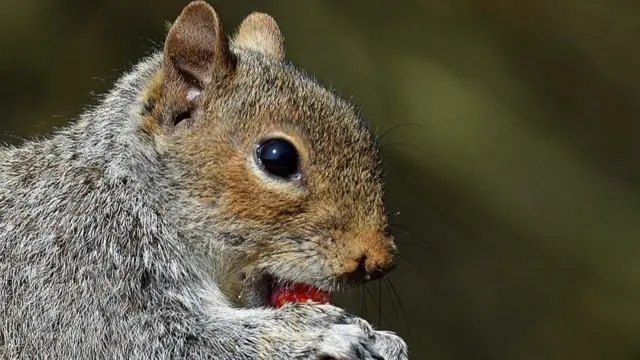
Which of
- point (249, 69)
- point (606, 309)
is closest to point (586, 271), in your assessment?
point (606, 309)

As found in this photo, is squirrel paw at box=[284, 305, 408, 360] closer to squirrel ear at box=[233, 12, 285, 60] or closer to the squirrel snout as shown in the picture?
the squirrel snout

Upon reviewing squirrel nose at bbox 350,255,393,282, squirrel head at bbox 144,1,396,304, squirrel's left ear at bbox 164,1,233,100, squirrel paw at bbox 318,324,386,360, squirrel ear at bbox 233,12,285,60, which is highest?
squirrel ear at bbox 233,12,285,60

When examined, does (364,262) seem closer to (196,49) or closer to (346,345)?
(346,345)

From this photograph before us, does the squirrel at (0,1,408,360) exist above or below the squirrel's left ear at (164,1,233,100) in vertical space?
below

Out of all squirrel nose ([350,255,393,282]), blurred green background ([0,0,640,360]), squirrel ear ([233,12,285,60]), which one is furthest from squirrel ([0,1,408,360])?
blurred green background ([0,0,640,360])

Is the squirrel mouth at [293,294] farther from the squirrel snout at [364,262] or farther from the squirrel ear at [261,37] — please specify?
the squirrel ear at [261,37]

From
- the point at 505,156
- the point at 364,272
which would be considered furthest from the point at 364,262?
the point at 505,156

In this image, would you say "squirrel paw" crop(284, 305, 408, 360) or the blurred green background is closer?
"squirrel paw" crop(284, 305, 408, 360)

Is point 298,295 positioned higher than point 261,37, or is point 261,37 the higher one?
point 261,37
